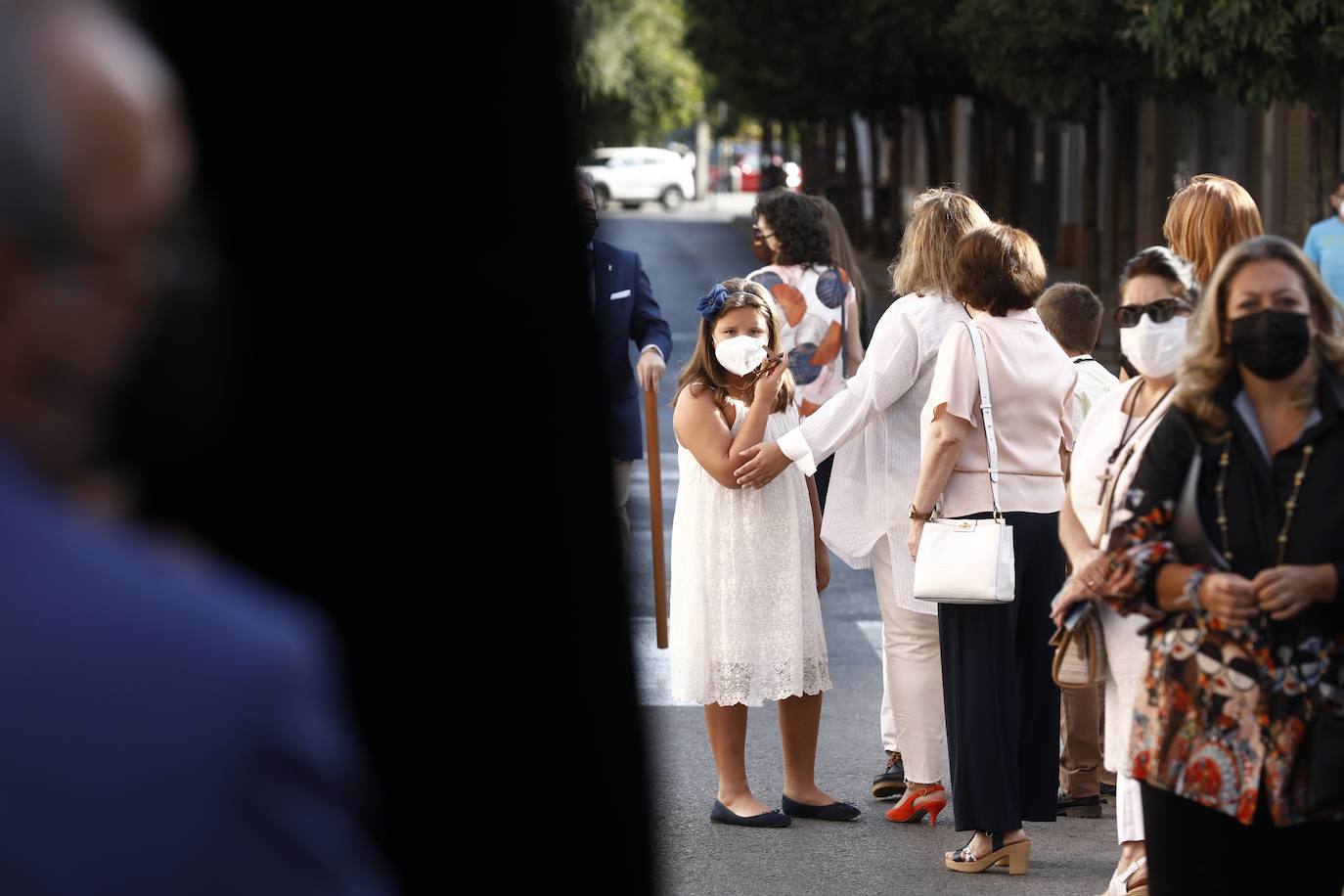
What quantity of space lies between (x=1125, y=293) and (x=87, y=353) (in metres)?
4.03

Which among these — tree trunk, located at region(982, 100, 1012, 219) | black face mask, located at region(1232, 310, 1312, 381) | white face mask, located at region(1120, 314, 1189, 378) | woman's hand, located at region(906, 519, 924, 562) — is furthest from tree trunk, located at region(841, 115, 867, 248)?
black face mask, located at region(1232, 310, 1312, 381)

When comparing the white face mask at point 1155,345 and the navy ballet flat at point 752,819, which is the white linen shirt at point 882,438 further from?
the white face mask at point 1155,345

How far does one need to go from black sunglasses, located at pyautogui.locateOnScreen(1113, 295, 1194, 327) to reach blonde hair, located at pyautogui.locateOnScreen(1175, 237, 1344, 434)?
0.82m

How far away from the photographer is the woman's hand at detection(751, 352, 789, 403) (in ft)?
19.7

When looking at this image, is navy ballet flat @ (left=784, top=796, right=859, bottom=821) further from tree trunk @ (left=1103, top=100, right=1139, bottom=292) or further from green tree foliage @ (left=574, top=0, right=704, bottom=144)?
green tree foliage @ (left=574, top=0, right=704, bottom=144)

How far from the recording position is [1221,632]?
3.60 m

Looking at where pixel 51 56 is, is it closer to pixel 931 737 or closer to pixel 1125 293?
pixel 1125 293

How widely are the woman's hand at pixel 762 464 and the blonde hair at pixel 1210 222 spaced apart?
1.35m

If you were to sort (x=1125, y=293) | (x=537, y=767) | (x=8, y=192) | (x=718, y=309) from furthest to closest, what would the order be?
(x=718, y=309) < (x=1125, y=293) < (x=537, y=767) < (x=8, y=192)

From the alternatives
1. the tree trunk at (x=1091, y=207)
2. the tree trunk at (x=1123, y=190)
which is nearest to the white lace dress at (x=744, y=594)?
the tree trunk at (x=1091, y=207)

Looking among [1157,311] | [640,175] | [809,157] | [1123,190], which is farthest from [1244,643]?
[640,175]

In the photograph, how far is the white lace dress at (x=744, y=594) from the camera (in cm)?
611

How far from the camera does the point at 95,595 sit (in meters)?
0.95

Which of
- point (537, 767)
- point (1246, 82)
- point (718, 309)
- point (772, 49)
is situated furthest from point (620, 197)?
point (537, 767)
